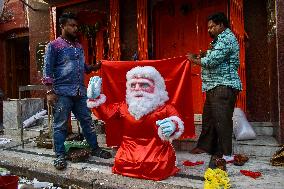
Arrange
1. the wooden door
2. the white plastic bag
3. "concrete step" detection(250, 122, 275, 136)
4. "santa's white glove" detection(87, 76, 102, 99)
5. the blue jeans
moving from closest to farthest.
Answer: "santa's white glove" detection(87, 76, 102, 99), the blue jeans, the white plastic bag, "concrete step" detection(250, 122, 275, 136), the wooden door

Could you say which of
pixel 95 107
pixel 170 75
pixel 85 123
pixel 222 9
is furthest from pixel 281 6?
pixel 85 123

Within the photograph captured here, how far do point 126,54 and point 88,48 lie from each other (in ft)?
4.93

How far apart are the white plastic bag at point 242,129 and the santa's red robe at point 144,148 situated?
1.70 metres

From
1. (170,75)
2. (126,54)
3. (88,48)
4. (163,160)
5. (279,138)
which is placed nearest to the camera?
(163,160)

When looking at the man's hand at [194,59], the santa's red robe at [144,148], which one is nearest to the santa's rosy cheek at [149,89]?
the santa's red robe at [144,148]

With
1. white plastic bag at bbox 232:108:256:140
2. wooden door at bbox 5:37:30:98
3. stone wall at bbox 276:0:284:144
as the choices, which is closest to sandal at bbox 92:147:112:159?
white plastic bag at bbox 232:108:256:140

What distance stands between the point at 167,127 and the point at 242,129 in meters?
2.17

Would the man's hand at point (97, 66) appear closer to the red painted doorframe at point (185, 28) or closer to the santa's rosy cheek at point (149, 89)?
the santa's rosy cheek at point (149, 89)

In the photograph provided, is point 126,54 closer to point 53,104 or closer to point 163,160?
point 53,104

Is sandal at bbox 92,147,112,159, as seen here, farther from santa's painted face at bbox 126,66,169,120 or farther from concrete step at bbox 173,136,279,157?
concrete step at bbox 173,136,279,157

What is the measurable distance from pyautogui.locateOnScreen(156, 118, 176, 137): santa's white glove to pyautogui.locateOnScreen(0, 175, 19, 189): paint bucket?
167 centimetres

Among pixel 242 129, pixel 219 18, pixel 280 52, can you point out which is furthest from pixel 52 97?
pixel 280 52

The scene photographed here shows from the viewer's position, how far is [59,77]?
4.52m

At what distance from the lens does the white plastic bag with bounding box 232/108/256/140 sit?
5086 millimetres
